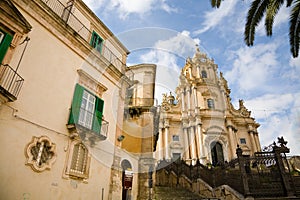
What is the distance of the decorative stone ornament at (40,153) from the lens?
20.4 ft

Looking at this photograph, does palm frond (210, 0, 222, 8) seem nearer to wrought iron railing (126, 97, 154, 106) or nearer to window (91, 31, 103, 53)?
window (91, 31, 103, 53)

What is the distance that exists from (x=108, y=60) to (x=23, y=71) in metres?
4.86

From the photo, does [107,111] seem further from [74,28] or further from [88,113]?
[74,28]

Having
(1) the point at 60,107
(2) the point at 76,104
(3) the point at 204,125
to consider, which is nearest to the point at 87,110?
(2) the point at 76,104

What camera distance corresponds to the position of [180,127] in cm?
2789

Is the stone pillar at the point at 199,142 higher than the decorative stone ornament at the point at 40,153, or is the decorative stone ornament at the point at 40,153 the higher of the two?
the stone pillar at the point at 199,142

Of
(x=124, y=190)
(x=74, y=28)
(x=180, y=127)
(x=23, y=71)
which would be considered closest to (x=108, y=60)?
(x=74, y=28)

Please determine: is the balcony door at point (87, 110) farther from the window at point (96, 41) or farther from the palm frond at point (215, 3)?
the palm frond at point (215, 3)

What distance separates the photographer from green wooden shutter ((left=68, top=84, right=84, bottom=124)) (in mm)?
7898

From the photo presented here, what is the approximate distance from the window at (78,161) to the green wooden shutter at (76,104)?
94 cm

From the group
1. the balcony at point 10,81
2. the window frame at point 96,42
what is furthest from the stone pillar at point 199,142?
the balcony at point 10,81

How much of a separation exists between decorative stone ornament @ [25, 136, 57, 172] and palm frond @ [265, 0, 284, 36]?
1004 cm

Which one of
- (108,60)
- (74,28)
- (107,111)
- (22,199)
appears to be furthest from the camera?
(108,60)

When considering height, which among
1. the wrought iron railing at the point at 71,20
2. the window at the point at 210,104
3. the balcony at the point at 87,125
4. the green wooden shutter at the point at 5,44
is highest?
the window at the point at 210,104
